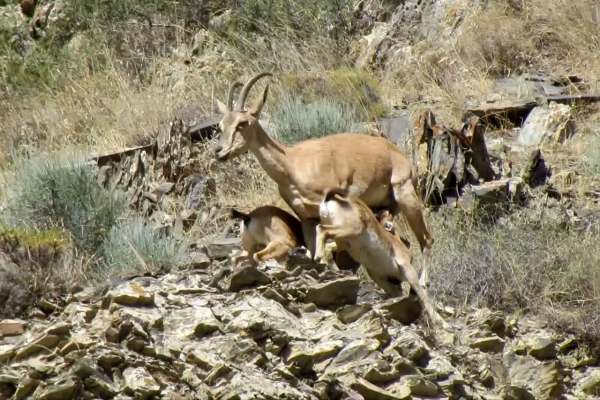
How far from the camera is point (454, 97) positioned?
18.1 m

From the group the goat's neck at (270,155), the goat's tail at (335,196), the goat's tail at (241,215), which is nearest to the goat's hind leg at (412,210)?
the goat's neck at (270,155)

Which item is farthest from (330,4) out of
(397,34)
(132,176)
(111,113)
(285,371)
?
(285,371)

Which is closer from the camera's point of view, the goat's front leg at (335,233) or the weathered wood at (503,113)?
the goat's front leg at (335,233)

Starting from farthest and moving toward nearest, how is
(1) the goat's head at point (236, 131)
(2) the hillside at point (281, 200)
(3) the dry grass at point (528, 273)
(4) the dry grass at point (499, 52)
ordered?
(4) the dry grass at point (499, 52) → (1) the goat's head at point (236, 131) → (3) the dry grass at point (528, 273) → (2) the hillside at point (281, 200)

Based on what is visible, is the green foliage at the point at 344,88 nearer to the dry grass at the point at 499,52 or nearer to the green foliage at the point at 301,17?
the dry grass at the point at 499,52

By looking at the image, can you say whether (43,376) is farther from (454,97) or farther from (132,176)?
(454,97)

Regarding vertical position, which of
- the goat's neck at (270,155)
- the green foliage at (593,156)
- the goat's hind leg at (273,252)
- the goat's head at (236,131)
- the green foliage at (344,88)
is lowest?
the green foliage at (593,156)

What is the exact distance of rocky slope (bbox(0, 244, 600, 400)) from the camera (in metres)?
8.65

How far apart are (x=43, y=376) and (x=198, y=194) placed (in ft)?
21.9

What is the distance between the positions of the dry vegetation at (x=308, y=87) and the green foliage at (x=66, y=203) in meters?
0.13

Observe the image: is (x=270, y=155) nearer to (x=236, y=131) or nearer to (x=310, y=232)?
(x=236, y=131)

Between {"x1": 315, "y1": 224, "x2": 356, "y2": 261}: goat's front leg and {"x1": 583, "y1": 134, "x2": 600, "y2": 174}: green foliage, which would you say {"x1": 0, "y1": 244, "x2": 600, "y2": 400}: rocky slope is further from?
{"x1": 583, "y1": 134, "x2": 600, "y2": 174}: green foliage

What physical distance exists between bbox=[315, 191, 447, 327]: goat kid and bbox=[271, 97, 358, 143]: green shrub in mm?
5321

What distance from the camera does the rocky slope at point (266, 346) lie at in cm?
865
